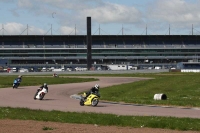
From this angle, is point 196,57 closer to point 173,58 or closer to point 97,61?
point 173,58

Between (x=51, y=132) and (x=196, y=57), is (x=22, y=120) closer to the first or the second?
(x=51, y=132)

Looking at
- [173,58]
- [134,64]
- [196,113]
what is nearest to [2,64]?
[134,64]

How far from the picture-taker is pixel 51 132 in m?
16.4

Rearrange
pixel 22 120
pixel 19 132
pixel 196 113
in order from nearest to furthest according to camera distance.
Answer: pixel 19 132, pixel 22 120, pixel 196 113

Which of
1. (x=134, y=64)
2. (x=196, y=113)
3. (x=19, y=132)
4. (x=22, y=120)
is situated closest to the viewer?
(x=19, y=132)

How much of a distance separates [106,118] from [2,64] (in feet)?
593

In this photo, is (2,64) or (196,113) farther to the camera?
(2,64)

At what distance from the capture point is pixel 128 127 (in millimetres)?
18172

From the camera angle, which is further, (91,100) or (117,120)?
(91,100)

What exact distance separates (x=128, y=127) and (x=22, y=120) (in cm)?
523

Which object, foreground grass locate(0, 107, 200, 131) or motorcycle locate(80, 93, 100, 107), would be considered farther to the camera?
motorcycle locate(80, 93, 100, 107)

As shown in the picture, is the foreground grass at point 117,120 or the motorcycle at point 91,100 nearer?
the foreground grass at point 117,120

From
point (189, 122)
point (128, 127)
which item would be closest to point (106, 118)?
point (128, 127)

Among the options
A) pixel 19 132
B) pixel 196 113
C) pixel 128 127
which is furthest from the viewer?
pixel 196 113
